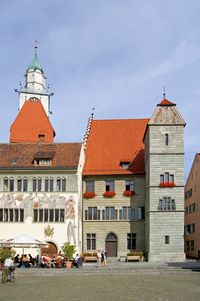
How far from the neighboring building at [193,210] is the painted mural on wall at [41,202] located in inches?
748

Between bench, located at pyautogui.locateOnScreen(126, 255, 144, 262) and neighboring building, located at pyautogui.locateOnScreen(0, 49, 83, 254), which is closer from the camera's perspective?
bench, located at pyautogui.locateOnScreen(126, 255, 144, 262)

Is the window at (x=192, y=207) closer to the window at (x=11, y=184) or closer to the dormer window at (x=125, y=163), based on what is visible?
the dormer window at (x=125, y=163)

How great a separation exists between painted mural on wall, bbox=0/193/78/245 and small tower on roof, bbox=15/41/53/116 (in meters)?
30.4

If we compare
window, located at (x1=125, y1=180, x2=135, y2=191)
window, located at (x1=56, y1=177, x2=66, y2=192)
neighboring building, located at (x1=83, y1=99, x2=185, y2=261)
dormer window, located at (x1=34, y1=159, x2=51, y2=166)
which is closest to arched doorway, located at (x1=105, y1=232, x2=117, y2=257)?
neighboring building, located at (x1=83, y1=99, x2=185, y2=261)

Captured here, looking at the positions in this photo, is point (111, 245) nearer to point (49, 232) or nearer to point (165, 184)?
point (49, 232)

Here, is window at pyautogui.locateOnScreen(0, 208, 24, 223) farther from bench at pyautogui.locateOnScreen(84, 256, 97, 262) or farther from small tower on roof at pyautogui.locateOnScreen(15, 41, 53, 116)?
small tower on roof at pyautogui.locateOnScreen(15, 41, 53, 116)

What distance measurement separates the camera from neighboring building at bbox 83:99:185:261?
5131cm

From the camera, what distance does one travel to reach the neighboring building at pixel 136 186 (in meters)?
51.3

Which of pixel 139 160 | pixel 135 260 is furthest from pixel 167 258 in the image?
pixel 139 160

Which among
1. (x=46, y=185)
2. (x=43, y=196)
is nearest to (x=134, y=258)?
(x=43, y=196)

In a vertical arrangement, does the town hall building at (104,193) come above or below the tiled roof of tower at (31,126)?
below

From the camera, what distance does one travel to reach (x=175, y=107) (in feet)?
175

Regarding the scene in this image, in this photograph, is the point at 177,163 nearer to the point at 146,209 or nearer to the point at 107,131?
the point at 146,209

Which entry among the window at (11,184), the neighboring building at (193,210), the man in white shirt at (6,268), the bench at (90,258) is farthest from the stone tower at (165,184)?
the man in white shirt at (6,268)
